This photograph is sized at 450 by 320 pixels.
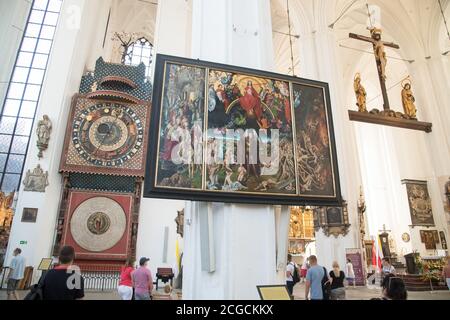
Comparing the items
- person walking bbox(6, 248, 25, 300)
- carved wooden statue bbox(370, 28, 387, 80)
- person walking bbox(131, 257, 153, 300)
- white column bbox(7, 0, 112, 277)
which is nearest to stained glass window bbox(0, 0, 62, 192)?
white column bbox(7, 0, 112, 277)

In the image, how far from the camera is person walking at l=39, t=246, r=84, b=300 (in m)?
2.49

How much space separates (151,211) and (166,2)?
1019cm

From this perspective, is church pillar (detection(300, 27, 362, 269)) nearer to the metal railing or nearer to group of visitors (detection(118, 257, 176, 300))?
the metal railing

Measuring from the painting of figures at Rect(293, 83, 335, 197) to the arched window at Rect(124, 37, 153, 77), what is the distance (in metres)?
14.2

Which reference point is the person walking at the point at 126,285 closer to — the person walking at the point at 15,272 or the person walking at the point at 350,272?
the person walking at the point at 15,272

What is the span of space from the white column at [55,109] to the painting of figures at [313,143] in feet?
27.8

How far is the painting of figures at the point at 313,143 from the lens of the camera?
16.0 feet

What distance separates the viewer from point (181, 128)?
4.45m

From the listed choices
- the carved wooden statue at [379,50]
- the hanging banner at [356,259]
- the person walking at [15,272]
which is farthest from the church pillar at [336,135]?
the person walking at [15,272]

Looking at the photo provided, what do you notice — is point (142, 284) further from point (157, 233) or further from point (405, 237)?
point (405, 237)

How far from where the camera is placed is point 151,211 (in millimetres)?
11812

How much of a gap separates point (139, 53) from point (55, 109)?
33.1 feet

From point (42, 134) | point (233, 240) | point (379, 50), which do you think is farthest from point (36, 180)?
point (379, 50)
